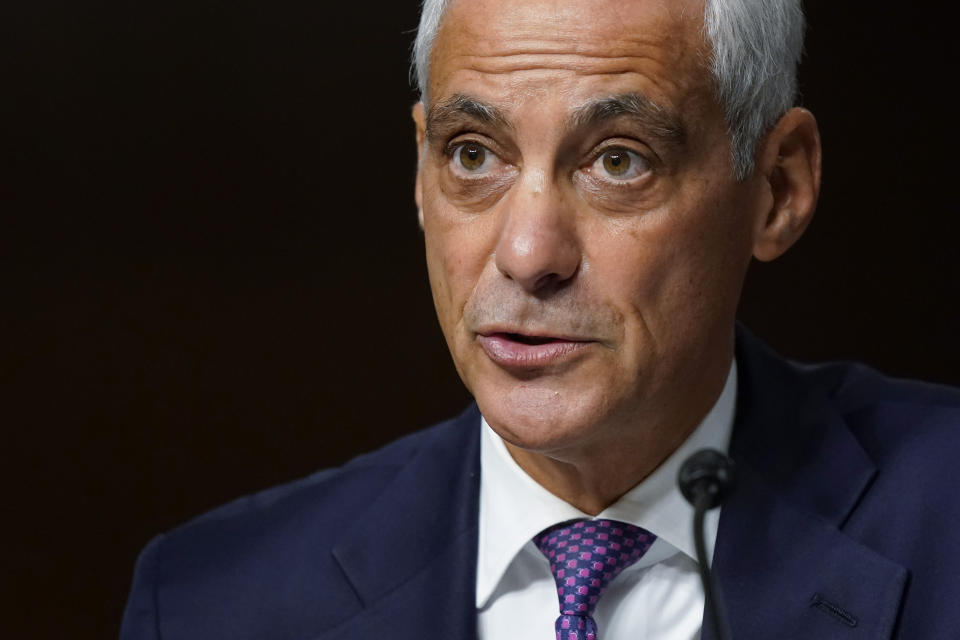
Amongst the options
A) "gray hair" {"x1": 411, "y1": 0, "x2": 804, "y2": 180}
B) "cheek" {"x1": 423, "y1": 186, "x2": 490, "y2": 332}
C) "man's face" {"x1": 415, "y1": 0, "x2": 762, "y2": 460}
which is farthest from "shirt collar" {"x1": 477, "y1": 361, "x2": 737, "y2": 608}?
"gray hair" {"x1": 411, "y1": 0, "x2": 804, "y2": 180}

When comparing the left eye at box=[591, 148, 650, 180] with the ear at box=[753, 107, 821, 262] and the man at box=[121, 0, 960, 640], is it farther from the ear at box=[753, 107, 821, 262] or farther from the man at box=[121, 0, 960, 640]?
the ear at box=[753, 107, 821, 262]

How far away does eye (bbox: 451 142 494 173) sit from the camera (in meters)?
2.14

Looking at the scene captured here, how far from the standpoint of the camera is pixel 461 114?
2135 millimetres

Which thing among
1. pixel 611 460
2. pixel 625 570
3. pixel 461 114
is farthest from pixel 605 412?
pixel 461 114

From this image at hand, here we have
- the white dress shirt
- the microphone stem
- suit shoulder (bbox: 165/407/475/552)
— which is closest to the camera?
the microphone stem

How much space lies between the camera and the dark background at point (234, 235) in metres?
3.16

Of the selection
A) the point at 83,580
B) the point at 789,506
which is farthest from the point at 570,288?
the point at 83,580

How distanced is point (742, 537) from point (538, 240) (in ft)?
1.80

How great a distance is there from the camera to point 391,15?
3.22 metres

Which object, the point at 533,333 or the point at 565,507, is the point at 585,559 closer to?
the point at 565,507

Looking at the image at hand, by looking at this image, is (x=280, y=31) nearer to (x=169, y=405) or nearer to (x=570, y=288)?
(x=169, y=405)

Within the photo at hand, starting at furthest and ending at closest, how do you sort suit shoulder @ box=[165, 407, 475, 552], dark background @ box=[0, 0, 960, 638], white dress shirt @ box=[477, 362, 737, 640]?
dark background @ box=[0, 0, 960, 638]
suit shoulder @ box=[165, 407, 475, 552]
white dress shirt @ box=[477, 362, 737, 640]

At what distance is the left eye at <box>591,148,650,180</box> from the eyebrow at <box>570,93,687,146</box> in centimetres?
4

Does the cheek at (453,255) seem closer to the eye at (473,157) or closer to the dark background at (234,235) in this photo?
the eye at (473,157)
